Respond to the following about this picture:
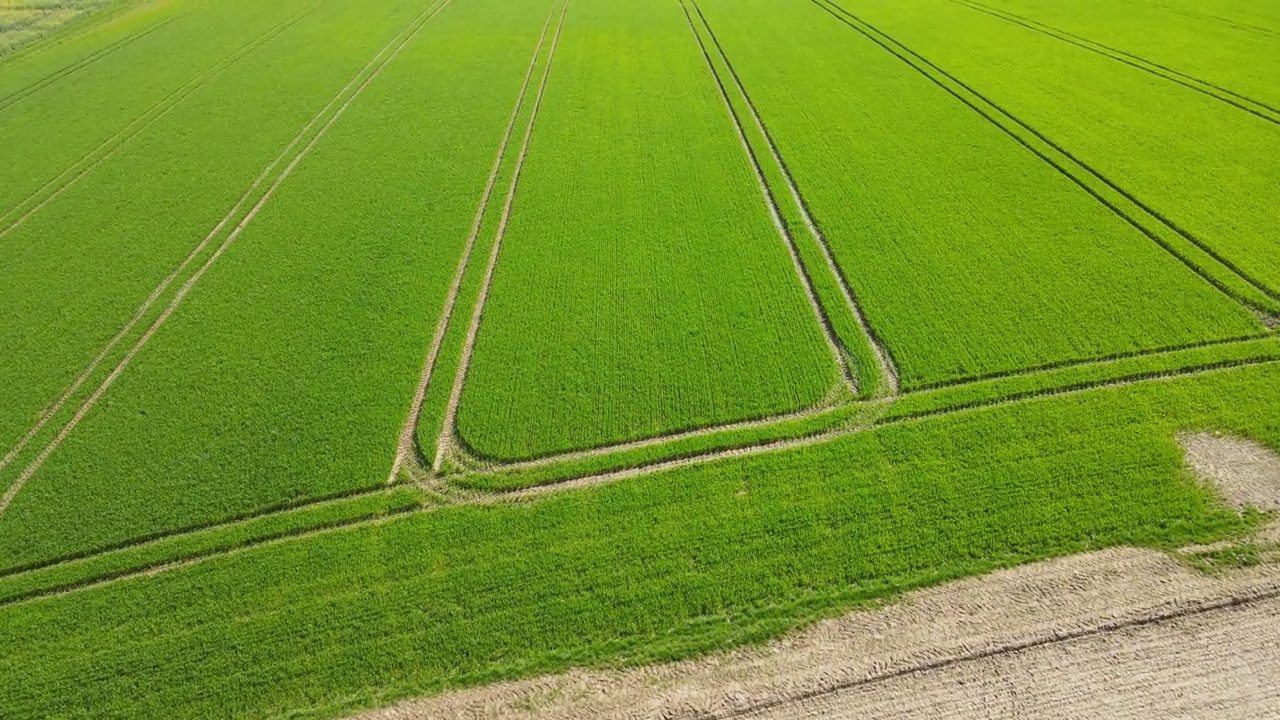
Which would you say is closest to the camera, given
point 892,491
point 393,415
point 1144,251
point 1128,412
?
point 892,491

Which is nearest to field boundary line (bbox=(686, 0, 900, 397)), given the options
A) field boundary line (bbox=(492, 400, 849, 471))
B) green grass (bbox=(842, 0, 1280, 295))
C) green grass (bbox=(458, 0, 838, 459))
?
field boundary line (bbox=(492, 400, 849, 471))

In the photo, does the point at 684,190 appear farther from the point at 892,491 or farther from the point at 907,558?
the point at 907,558

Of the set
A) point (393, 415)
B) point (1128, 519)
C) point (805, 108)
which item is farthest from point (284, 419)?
point (805, 108)

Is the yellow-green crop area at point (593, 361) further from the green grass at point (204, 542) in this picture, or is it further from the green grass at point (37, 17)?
the green grass at point (37, 17)

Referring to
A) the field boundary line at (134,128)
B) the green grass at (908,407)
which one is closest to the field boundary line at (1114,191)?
the green grass at (908,407)

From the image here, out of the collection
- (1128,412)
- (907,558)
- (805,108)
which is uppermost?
(805,108)

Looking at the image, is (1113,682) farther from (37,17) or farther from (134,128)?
(37,17)
